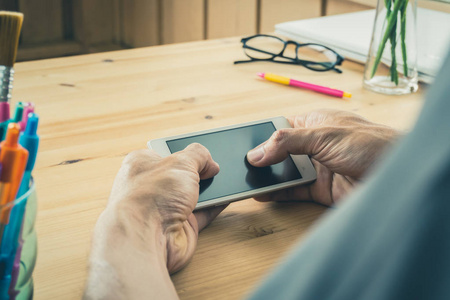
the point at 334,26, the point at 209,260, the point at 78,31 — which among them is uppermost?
the point at 334,26

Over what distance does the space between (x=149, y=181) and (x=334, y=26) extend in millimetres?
910

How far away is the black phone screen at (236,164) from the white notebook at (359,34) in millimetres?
481

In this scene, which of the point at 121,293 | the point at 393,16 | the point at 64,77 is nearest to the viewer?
the point at 121,293

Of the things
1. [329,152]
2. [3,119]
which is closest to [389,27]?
[329,152]

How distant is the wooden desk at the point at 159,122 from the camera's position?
554mm

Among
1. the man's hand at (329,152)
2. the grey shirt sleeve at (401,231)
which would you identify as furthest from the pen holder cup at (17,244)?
the man's hand at (329,152)

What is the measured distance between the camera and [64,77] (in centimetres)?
108

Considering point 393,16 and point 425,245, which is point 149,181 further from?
point 393,16

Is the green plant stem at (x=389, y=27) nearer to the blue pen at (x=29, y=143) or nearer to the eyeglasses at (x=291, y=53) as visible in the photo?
the eyeglasses at (x=291, y=53)

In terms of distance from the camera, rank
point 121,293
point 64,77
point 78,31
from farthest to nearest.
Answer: point 78,31
point 64,77
point 121,293

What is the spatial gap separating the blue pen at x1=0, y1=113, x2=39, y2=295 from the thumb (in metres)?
0.34

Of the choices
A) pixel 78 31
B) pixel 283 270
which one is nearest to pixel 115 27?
pixel 78 31

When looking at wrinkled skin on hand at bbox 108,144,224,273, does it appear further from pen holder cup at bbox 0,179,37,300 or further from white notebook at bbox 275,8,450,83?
white notebook at bbox 275,8,450,83

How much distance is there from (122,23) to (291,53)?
2161 mm
